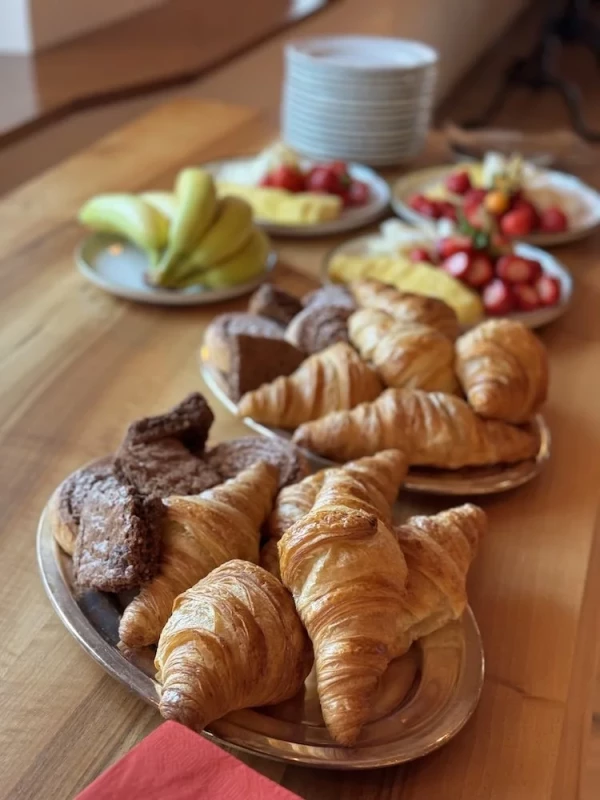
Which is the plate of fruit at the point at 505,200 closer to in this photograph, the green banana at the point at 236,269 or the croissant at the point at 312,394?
the green banana at the point at 236,269

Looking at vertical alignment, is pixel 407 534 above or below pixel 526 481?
above

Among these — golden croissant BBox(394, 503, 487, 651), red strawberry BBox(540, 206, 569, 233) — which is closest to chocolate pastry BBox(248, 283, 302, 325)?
golden croissant BBox(394, 503, 487, 651)

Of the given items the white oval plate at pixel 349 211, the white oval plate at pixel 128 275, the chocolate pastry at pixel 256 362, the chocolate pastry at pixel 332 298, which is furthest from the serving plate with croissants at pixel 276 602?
the white oval plate at pixel 349 211

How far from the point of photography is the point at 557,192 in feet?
5.23

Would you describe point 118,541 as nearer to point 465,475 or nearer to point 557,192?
point 465,475

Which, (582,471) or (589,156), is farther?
(589,156)

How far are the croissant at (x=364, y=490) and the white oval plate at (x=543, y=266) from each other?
0.49 meters

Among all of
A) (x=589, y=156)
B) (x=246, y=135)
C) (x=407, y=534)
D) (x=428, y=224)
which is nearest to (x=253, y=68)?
(x=246, y=135)

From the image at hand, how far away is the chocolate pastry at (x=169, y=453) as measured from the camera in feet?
2.40

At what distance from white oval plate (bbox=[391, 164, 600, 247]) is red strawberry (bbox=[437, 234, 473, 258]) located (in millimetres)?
148

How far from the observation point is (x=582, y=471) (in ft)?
3.08

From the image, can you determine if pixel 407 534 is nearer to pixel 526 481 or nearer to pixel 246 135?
pixel 526 481

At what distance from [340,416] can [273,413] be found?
8cm

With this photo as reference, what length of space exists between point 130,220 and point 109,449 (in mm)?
516
